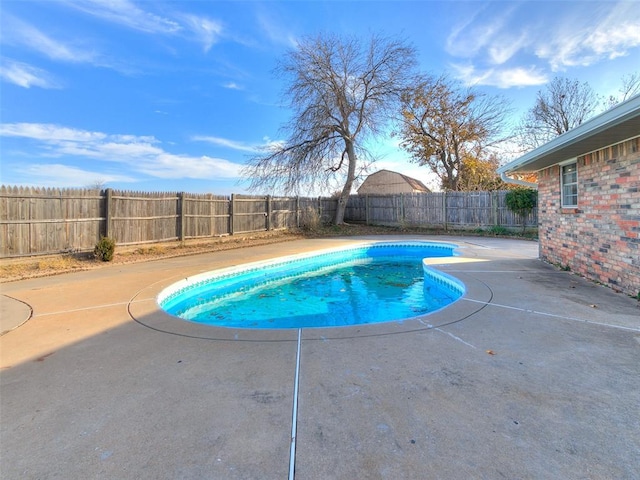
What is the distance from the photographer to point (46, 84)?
933 cm

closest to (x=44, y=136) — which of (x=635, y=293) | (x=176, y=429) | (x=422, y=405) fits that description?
(x=176, y=429)

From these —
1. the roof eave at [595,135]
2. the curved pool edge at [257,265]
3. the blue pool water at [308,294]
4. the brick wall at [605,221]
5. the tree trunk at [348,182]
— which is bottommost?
the blue pool water at [308,294]

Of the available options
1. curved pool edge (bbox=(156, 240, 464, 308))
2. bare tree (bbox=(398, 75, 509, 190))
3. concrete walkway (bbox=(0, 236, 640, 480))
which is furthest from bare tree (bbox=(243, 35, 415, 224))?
concrete walkway (bbox=(0, 236, 640, 480))

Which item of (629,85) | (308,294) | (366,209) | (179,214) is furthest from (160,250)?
(629,85)

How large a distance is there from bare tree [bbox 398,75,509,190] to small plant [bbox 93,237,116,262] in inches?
631

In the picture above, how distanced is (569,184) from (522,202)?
824cm

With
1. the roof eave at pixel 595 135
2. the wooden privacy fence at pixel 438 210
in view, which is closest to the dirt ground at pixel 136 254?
the wooden privacy fence at pixel 438 210

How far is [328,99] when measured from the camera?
15.5 meters

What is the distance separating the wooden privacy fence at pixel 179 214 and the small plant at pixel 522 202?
0.29 meters

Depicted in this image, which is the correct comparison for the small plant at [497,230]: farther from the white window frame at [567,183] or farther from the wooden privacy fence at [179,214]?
the white window frame at [567,183]

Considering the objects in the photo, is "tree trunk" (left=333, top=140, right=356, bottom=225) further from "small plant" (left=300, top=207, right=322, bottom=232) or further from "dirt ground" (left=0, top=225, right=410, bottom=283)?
"dirt ground" (left=0, top=225, right=410, bottom=283)

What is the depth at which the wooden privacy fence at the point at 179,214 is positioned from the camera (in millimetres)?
7430

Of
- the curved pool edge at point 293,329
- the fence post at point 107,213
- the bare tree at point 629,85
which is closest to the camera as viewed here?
the curved pool edge at point 293,329

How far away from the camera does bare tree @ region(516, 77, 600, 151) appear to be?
687 inches
